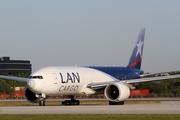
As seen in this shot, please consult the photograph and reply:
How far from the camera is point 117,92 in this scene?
3903cm

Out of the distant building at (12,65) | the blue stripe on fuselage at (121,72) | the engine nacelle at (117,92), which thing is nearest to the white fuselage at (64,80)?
the blue stripe on fuselage at (121,72)

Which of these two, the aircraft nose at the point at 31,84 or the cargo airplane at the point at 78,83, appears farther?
the cargo airplane at the point at 78,83

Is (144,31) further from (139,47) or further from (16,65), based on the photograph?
(16,65)

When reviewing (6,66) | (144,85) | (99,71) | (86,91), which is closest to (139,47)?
(99,71)

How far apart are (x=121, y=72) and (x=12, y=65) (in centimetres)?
13958

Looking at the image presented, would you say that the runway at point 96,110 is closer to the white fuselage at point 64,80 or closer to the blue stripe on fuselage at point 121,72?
the white fuselage at point 64,80

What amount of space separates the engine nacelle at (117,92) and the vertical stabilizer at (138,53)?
1169 centimetres

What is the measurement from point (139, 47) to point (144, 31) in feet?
8.81

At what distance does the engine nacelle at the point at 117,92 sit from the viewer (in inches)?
1443

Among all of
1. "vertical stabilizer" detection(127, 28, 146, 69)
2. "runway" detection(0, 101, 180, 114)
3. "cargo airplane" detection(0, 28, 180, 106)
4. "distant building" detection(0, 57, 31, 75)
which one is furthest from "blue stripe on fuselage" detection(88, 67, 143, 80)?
"distant building" detection(0, 57, 31, 75)

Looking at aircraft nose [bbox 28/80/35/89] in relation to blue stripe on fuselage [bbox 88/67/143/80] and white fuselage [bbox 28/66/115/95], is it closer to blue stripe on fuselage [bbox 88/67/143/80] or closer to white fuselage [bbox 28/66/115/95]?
white fuselage [bbox 28/66/115/95]

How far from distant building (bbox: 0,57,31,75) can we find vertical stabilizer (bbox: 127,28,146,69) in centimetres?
13502

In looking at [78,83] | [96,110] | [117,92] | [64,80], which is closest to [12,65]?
Answer: [78,83]

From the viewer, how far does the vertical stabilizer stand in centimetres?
5045
